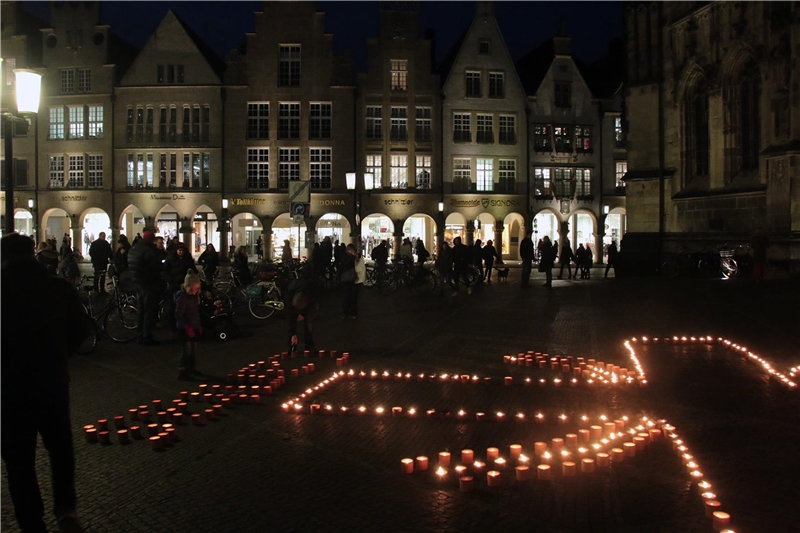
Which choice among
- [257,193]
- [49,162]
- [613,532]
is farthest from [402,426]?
[49,162]

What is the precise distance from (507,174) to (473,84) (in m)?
6.56

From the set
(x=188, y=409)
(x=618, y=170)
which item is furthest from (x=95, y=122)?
(x=188, y=409)

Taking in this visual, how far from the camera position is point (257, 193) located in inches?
1880

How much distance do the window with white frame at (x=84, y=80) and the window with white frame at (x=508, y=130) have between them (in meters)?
27.8

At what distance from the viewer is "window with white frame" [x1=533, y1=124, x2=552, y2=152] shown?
5053 centimetres

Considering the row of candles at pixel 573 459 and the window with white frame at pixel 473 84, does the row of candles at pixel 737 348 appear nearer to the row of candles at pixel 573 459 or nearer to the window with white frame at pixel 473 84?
the row of candles at pixel 573 459

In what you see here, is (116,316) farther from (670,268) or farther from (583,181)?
(583,181)

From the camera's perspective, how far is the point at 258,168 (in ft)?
158

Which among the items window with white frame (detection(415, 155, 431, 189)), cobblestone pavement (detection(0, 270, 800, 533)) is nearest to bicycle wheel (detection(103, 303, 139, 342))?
cobblestone pavement (detection(0, 270, 800, 533))

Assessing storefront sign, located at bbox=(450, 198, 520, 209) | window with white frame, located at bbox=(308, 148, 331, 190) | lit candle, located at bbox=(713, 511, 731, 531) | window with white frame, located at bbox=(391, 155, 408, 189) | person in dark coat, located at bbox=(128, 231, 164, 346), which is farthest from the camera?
storefront sign, located at bbox=(450, 198, 520, 209)

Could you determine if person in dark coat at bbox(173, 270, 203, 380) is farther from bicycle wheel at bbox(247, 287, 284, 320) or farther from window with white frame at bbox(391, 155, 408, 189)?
window with white frame at bbox(391, 155, 408, 189)

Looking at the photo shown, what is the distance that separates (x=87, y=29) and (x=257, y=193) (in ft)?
52.6

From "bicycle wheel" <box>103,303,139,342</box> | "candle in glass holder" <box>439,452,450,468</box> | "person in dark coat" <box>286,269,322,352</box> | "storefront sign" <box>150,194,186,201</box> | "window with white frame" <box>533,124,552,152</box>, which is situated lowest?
"candle in glass holder" <box>439,452,450,468</box>

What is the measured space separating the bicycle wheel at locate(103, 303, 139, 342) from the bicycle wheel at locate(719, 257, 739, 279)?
20.9 metres
